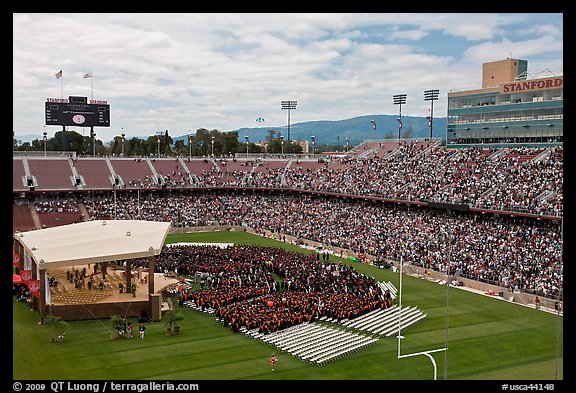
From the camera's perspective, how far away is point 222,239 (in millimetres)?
57812

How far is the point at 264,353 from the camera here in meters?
24.5

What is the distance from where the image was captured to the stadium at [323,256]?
81.3 ft

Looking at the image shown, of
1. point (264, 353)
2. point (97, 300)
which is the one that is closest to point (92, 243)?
point (97, 300)

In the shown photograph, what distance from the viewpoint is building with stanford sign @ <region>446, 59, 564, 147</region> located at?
53500mm

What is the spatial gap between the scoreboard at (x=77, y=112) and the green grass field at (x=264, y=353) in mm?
47591

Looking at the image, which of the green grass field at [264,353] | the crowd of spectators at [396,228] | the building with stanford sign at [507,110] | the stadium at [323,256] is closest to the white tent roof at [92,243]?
the stadium at [323,256]

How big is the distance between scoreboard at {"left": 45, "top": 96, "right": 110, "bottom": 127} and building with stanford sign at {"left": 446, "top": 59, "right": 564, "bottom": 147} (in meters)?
45.9

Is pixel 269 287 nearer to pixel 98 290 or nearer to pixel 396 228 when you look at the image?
pixel 98 290

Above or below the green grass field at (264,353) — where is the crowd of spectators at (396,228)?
above

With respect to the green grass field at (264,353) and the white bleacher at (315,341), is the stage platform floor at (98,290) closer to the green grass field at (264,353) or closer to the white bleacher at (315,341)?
the green grass field at (264,353)
